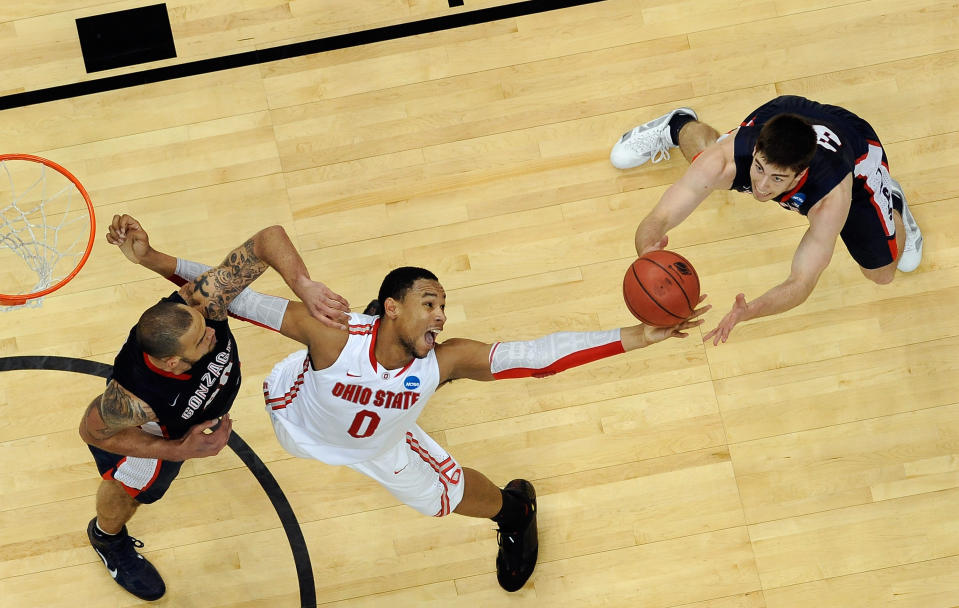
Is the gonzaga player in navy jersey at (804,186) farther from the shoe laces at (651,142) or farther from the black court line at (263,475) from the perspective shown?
the black court line at (263,475)

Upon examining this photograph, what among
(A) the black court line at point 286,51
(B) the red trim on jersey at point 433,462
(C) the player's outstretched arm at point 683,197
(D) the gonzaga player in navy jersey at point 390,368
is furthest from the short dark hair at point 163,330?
(A) the black court line at point 286,51

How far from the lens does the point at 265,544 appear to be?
4.16 meters

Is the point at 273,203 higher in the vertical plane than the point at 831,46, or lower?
lower

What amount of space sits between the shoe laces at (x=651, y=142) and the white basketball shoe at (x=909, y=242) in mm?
1151

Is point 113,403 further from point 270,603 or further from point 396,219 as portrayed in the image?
point 396,219

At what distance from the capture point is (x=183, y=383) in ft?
10.6

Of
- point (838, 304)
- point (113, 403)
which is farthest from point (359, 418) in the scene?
point (838, 304)

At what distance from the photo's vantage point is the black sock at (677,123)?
4316 mm

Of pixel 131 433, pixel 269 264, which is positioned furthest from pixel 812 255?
pixel 131 433

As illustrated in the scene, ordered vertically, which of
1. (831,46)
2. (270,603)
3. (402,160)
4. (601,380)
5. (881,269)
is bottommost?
(270,603)

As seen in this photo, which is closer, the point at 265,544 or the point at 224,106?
the point at 265,544

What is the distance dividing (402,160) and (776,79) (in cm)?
211

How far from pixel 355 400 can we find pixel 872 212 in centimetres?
253

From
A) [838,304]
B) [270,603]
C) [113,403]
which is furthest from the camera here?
[838,304]
